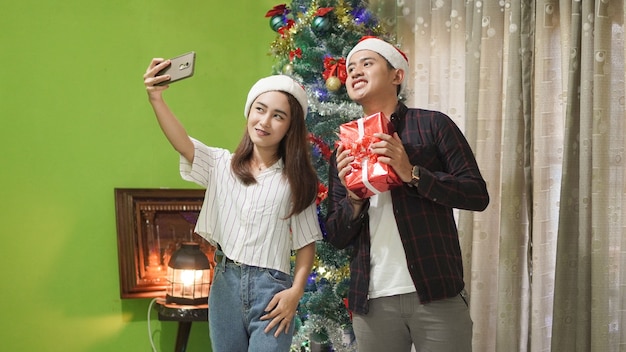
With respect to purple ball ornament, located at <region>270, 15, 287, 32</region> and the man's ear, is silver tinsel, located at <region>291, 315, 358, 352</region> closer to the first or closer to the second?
the man's ear

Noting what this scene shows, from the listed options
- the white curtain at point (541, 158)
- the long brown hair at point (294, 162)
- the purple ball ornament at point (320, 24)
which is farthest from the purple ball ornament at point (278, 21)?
the long brown hair at point (294, 162)

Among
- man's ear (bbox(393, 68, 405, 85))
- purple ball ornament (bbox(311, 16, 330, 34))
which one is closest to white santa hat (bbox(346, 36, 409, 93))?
man's ear (bbox(393, 68, 405, 85))

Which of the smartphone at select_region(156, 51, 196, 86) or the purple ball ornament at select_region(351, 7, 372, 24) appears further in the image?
the purple ball ornament at select_region(351, 7, 372, 24)

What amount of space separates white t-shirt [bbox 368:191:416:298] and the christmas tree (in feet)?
2.63

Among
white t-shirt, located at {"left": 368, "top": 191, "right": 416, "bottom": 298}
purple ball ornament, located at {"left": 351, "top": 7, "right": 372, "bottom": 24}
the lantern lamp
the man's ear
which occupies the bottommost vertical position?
the lantern lamp

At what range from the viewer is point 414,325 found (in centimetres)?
192

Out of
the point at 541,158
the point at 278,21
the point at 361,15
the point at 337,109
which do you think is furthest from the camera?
the point at 278,21

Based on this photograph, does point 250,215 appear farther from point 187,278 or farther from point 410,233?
point 187,278

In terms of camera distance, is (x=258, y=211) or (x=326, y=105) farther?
(x=326, y=105)

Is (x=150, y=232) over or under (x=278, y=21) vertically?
under

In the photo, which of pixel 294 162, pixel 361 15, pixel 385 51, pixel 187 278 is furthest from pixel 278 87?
pixel 187 278

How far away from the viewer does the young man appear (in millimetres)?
A: 1891

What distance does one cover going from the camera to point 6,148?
3.28 m

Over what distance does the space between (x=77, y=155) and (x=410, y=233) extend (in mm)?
2118
